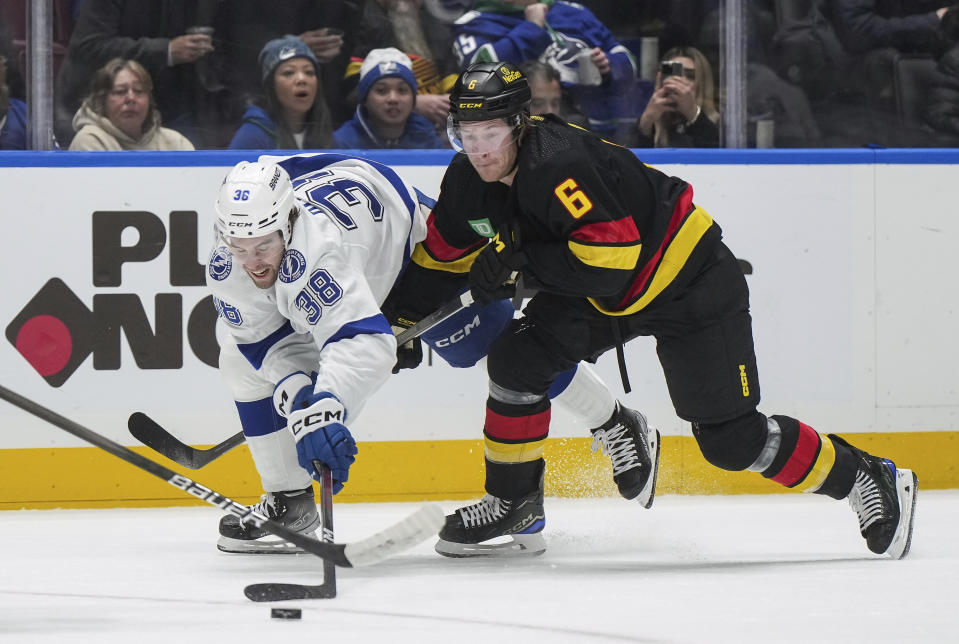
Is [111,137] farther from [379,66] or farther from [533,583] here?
[533,583]

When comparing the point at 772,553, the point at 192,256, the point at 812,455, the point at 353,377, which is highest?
the point at 192,256

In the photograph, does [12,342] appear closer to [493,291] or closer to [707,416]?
[493,291]

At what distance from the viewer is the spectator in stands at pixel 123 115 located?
3.49 meters

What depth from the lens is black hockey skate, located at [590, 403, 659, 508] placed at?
118 inches

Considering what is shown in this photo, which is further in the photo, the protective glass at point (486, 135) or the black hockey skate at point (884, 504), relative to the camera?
the black hockey skate at point (884, 504)

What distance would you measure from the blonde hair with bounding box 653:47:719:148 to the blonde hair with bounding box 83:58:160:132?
56.8 inches

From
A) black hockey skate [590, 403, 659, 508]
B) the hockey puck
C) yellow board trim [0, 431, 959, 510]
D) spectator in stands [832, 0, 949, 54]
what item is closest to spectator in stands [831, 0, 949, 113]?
spectator in stands [832, 0, 949, 54]

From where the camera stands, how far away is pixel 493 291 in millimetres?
2600

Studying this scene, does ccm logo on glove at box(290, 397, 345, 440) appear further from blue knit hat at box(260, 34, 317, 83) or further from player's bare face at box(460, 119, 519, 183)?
blue knit hat at box(260, 34, 317, 83)

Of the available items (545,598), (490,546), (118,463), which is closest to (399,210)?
(490,546)

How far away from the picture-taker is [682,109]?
146 inches

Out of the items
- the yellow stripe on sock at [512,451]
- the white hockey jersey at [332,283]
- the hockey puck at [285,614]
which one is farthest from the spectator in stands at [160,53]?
the hockey puck at [285,614]

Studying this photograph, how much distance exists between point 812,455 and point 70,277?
1.99 m

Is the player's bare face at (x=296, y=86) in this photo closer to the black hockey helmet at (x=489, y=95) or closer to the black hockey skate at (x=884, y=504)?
the black hockey helmet at (x=489, y=95)
